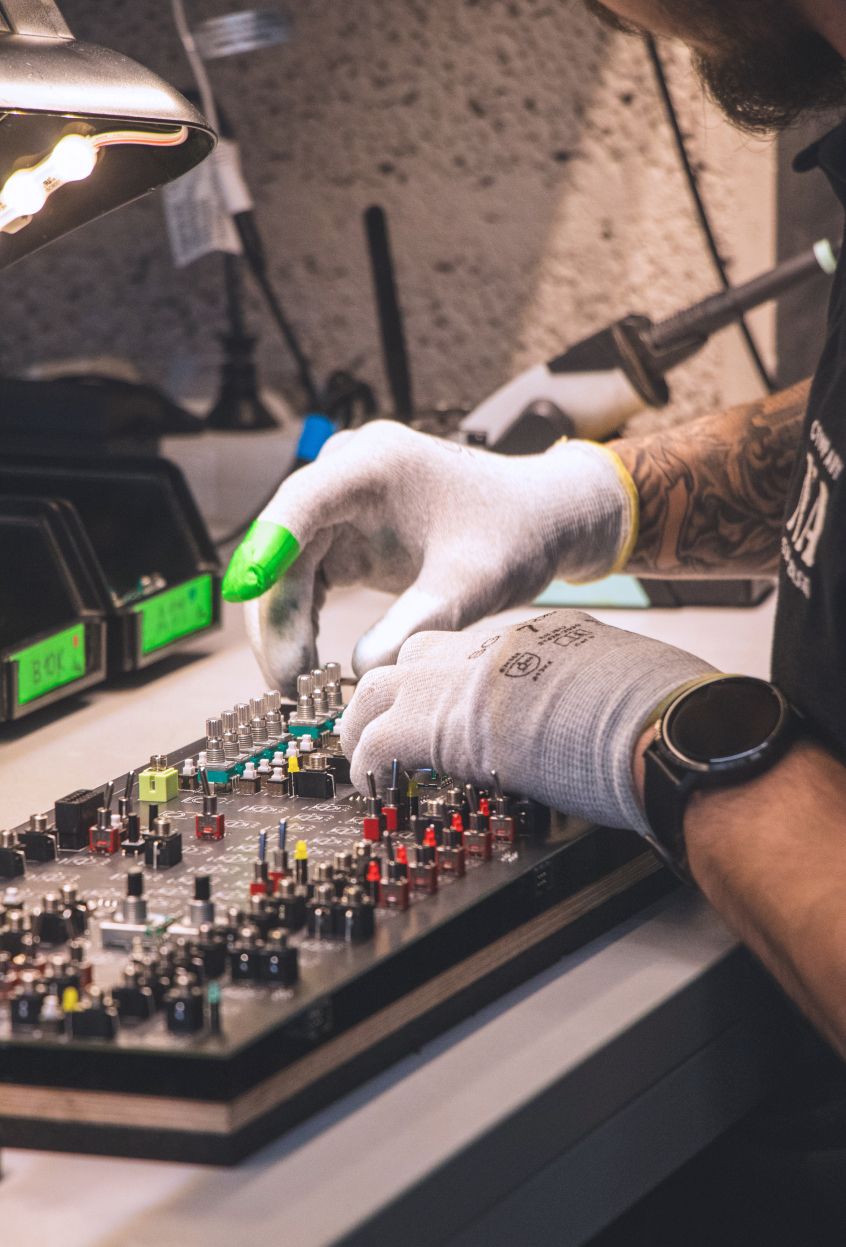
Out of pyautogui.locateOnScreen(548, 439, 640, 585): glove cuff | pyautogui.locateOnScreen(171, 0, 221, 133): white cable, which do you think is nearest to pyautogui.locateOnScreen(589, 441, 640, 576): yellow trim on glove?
pyautogui.locateOnScreen(548, 439, 640, 585): glove cuff

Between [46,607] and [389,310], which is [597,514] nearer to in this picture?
[46,607]

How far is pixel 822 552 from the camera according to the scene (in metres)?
0.76

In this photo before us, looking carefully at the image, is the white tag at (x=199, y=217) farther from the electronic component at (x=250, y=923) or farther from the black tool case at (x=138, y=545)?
the electronic component at (x=250, y=923)

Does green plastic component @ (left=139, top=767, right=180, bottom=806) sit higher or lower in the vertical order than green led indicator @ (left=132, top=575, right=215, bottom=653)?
higher

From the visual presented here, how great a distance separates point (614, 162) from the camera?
164 centimetres

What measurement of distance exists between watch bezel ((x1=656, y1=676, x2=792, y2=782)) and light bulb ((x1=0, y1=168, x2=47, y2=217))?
0.46 metres

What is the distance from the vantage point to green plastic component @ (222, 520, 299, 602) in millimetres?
938

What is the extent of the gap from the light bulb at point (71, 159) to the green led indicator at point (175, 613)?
353 mm

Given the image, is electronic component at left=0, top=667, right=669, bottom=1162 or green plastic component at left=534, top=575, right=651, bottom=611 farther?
green plastic component at left=534, top=575, right=651, bottom=611

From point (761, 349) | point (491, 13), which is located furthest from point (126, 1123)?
point (491, 13)

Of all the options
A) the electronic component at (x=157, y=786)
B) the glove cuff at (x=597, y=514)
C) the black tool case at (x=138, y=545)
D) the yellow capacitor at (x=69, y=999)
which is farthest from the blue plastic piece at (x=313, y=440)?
the yellow capacitor at (x=69, y=999)

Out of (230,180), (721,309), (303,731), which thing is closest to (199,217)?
(230,180)

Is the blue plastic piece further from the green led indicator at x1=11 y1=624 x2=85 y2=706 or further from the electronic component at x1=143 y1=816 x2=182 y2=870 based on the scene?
the electronic component at x1=143 y1=816 x2=182 y2=870

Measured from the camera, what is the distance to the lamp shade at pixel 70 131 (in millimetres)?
749
